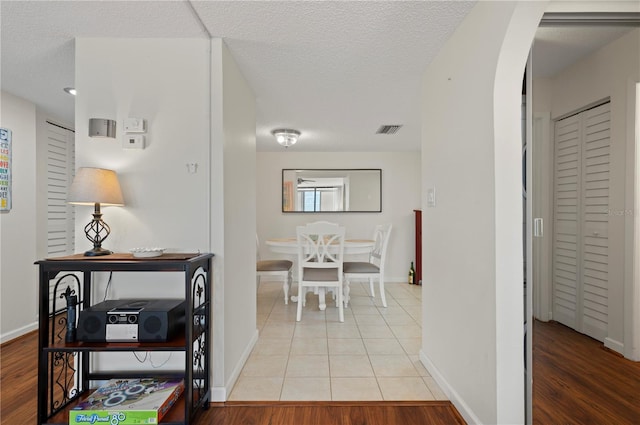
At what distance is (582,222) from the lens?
7.91 ft

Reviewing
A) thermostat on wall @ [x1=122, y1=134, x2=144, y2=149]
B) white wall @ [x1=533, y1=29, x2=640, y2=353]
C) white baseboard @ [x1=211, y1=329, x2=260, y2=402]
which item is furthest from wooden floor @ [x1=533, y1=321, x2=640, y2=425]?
thermostat on wall @ [x1=122, y1=134, x2=144, y2=149]

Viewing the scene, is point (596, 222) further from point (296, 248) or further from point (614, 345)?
point (296, 248)

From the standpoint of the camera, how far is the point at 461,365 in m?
1.69

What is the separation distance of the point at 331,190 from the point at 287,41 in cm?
352

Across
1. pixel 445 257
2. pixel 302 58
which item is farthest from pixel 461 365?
pixel 302 58

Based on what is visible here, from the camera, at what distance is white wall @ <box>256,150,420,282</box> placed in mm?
5344

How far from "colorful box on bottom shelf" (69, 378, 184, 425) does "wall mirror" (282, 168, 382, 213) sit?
3.80 m

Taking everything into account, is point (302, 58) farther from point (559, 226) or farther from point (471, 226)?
point (559, 226)

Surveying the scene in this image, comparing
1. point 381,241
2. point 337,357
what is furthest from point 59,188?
point 381,241

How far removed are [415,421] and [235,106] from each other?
217cm

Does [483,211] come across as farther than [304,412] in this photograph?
No

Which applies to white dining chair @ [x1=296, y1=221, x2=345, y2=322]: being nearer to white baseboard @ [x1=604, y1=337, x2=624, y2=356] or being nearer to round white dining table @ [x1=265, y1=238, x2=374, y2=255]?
round white dining table @ [x1=265, y1=238, x2=374, y2=255]

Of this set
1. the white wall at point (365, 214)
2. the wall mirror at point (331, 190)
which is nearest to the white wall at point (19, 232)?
the white wall at point (365, 214)

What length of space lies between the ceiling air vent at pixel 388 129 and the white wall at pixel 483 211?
1.88m
